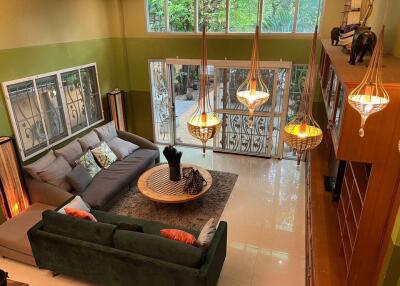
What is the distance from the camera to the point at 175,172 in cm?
497

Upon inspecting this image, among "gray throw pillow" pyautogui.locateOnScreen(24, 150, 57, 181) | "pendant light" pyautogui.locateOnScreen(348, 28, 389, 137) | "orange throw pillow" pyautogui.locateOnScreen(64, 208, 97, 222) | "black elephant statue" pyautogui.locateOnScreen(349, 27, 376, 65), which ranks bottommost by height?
"orange throw pillow" pyautogui.locateOnScreen(64, 208, 97, 222)

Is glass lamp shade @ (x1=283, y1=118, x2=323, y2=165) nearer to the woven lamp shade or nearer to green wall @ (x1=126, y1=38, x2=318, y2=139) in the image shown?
the woven lamp shade

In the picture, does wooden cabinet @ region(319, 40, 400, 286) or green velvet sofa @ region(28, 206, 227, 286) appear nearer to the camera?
wooden cabinet @ region(319, 40, 400, 286)

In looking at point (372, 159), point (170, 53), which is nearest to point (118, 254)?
point (372, 159)

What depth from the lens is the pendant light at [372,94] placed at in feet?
5.88

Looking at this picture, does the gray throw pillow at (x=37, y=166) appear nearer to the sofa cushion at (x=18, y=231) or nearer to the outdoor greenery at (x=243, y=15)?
the sofa cushion at (x=18, y=231)

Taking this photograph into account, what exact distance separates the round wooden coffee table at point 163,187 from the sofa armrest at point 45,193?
1.14 m

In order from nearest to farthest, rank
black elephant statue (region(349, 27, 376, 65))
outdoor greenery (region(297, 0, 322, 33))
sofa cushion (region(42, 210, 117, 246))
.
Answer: black elephant statue (region(349, 27, 376, 65)) < sofa cushion (region(42, 210, 117, 246)) < outdoor greenery (region(297, 0, 322, 33))

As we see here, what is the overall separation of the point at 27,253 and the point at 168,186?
6.89 feet

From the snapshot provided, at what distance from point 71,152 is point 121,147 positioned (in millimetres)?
1010

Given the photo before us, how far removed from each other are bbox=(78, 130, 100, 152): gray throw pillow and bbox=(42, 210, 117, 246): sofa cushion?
214cm

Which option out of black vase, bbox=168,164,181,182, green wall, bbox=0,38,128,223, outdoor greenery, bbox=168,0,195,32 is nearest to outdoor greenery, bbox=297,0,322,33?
outdoor greenery, bbox=168,0,195,32

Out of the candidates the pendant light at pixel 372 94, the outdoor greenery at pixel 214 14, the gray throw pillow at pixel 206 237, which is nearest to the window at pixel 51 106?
the outdoor greenery at pixel 214 14

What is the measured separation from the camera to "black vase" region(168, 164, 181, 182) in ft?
→ 16.2
